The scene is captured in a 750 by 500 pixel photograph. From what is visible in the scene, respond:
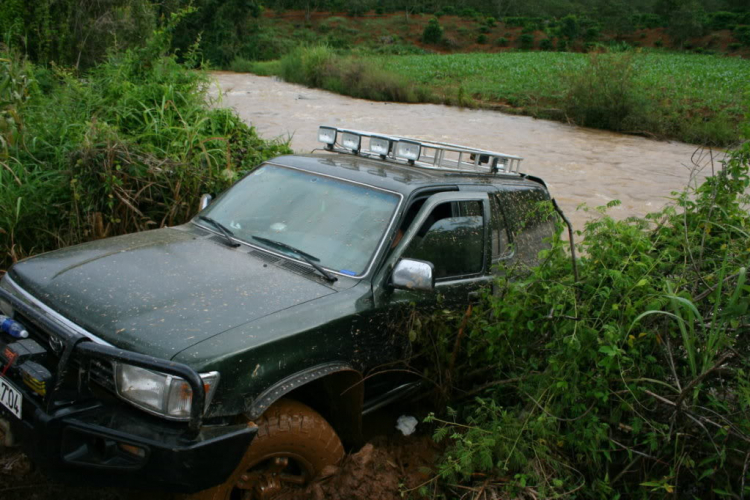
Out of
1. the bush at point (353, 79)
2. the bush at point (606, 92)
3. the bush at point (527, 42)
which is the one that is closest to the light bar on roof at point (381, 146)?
the bush at point (606, 92)

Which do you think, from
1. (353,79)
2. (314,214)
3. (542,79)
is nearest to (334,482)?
(314,214)

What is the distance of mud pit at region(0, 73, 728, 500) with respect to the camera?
3197 mm

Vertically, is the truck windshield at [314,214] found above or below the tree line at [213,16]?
below

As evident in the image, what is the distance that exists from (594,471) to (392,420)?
1337mm

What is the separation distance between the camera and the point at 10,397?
277 cm

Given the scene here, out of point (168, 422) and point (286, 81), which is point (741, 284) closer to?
point (168, 422)

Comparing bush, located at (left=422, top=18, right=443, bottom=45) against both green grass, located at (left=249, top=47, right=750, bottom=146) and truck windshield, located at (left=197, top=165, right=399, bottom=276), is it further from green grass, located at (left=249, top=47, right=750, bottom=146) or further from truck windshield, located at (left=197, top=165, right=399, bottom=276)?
truck windshield, located at (left=197, top=165, right=399, bottom=276)

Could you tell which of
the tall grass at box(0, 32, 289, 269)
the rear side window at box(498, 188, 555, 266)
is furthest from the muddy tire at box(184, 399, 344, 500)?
the tall grass at box(0, 32, 289, 269)

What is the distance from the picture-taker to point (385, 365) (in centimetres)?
350

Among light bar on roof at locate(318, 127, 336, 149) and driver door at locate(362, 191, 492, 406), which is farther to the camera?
light bar on roof at locate(318, 127, 336, 149)

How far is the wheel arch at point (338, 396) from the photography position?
10.4 ft

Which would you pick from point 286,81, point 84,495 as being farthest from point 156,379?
point 286,81

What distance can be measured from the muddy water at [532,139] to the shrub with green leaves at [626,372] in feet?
24.4

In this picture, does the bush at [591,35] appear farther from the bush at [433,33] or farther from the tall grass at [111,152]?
the tall grass at [111,152]
